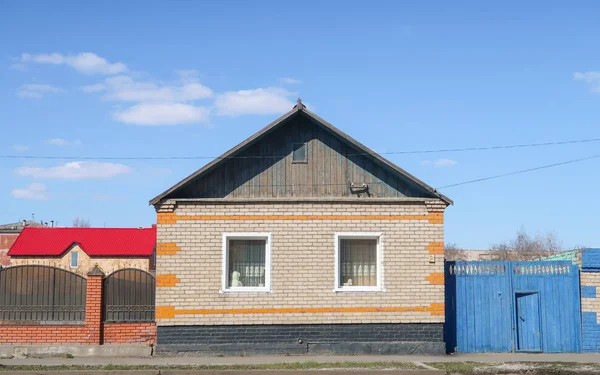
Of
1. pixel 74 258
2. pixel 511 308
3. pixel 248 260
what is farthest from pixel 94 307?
pixel 74 258

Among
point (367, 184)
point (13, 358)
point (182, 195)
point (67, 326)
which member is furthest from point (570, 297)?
point (13, 358)

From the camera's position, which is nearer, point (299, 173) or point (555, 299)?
point (299, 173)

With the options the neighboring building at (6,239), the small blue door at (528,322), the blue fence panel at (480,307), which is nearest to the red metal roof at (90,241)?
the neighboring building at (6,239)

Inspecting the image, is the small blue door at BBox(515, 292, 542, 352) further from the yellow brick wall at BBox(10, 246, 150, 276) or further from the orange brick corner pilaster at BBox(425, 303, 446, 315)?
the yellow brick wall at BBox(10, 246, 150, 276)

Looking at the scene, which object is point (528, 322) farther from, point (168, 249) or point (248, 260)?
point (168, 249)

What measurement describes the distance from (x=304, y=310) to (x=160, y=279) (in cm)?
324

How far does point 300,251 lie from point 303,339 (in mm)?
1942

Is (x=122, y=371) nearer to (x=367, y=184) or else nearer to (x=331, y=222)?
(x=331, y=222)

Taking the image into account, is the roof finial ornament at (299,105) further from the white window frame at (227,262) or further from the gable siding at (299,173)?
the white window frame at (227,262)

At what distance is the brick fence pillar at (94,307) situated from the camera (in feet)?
51.3

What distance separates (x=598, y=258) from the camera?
16.5m

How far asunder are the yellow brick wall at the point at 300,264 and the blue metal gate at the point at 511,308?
78 cm

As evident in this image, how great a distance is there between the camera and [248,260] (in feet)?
52.4

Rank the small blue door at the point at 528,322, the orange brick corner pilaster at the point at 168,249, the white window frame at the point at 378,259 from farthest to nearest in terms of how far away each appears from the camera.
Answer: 1. the small blue door at the point at 528,322
2. the white window frame at the point at 378,259
3. the orange brick corner pilaster at the point at 168,249
